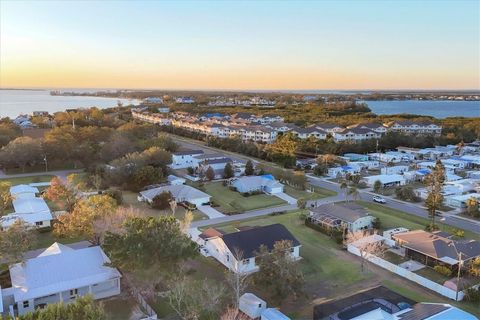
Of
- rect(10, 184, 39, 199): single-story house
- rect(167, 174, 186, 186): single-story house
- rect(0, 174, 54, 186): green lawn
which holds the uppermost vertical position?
rect(10, 184, 39, 199): single-story house

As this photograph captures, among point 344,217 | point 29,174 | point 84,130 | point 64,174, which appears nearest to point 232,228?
point 344,217

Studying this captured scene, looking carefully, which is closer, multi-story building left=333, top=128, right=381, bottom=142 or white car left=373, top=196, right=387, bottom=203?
white car left=373, top=196, right=387, bottom=203

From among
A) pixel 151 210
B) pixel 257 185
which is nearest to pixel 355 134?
pixel 257 185

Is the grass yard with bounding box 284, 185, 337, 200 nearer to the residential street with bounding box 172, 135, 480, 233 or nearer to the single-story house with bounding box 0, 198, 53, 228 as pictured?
the residential street with bounding box 172, 135, 480, 233

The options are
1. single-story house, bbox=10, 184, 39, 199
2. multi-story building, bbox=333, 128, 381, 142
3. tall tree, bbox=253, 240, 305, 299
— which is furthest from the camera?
multi-story building, bbox=333, 128, 381, 142

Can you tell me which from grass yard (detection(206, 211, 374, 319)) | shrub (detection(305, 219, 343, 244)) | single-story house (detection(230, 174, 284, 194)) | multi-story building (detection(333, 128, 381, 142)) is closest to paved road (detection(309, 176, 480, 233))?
single-story house (detection(230, 174, 284, 194))

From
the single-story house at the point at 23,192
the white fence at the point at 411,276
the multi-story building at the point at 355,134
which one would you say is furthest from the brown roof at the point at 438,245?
the multi-story building at the point at 355,134

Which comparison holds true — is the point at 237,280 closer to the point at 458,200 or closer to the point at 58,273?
the point at 58,273
